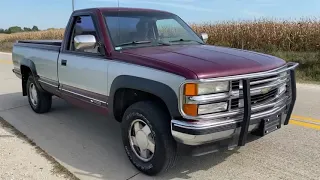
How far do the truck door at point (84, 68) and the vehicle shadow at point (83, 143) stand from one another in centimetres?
65

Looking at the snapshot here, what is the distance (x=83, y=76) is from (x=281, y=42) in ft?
44.2

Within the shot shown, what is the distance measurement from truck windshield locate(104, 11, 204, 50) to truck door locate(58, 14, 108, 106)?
0.26 m

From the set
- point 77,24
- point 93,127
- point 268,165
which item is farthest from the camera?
point 93,127

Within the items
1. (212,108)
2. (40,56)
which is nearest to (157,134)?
(212,108)

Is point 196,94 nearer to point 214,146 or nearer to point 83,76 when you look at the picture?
point 214,146

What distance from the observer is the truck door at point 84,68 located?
14.0 ft

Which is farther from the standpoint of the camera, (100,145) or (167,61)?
(100,145)

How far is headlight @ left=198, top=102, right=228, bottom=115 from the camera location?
3.18 m

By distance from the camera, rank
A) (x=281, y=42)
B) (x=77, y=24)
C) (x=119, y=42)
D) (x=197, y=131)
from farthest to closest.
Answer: (x=281, y=42)
(x=77, y=24)
(x=119, y=42)
(x=197, y=131)

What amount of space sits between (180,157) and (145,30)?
176cm

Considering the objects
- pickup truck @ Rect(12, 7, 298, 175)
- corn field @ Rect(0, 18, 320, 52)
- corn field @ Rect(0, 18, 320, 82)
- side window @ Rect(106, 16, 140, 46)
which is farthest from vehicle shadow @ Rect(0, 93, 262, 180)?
corn field @ Rect(0, 18, 320, 52)

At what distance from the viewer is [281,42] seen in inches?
632

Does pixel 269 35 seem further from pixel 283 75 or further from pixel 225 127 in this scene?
pixel 225 127

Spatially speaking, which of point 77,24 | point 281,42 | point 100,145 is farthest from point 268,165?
point 281,42
